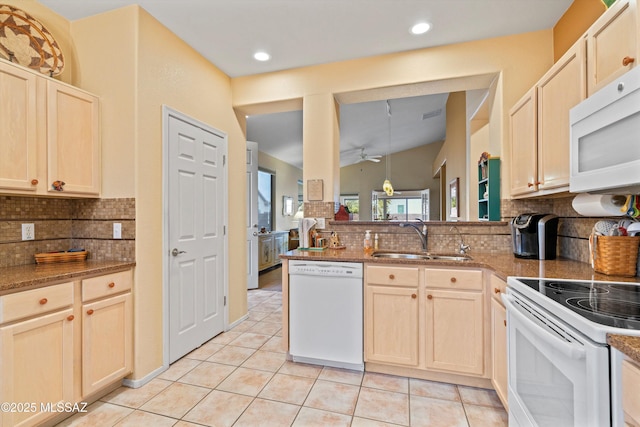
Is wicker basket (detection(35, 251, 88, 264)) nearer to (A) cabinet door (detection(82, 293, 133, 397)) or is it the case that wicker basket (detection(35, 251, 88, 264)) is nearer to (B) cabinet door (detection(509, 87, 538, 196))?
(A) cabinet door (detection(82, 293, 133, 397))

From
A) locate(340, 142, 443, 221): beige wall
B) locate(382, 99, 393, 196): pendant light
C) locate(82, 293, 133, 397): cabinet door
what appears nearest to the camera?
locate(82, 293, 133, 397): cabinet door

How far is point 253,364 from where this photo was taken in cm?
239

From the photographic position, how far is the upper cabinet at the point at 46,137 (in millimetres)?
1696

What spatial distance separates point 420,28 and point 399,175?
7288mm

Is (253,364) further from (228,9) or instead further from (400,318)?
(228,9)

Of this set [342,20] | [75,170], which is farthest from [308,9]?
[75,170]

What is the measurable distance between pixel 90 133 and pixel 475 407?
10.5 ft

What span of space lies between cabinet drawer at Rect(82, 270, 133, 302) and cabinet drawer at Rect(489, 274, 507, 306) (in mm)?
2402

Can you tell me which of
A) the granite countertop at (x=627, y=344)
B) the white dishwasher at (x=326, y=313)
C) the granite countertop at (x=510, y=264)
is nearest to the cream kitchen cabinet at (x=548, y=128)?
the granite countertop at (x=510, y=264)

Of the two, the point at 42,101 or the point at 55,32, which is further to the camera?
the point at 55,32

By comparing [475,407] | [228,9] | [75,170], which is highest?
[228,9]

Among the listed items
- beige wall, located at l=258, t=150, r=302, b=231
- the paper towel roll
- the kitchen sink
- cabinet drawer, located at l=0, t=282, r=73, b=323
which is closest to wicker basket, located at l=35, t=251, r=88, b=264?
cabinet drawer, located at l=0, t=282, r=73, b=323

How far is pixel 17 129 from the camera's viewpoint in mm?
1735

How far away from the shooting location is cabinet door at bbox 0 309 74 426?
1422 millimetres
